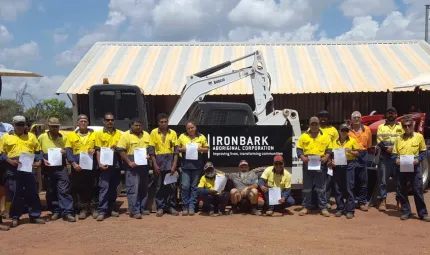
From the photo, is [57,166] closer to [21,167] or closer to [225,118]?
[21,167]

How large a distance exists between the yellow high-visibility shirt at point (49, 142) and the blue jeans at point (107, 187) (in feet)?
2.78

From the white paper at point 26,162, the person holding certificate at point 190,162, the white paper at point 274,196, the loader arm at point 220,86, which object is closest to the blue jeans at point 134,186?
the person holding certificate at point 190,162

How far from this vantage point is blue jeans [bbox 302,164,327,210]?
8117 mm

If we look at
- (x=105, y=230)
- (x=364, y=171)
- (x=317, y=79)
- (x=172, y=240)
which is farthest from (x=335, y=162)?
(x=317, y=79)

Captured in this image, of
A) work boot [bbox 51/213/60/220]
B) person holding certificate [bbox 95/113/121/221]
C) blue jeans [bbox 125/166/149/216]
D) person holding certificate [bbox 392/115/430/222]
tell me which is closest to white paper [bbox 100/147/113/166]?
person holding certificate [bbox 95/113/121/221]

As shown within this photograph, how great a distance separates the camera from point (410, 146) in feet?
25.0

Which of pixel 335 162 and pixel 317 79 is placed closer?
pixel 335 162

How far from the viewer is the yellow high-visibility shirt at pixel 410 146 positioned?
25.0 ft

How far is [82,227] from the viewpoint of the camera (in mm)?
7301

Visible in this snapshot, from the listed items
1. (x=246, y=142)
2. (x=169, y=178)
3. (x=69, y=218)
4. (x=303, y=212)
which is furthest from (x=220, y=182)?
(x=69, y=218)

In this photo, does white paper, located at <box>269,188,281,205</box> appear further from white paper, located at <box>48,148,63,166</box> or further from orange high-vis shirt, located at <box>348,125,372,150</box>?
white paper, located at <box>48,148,63,166</box>

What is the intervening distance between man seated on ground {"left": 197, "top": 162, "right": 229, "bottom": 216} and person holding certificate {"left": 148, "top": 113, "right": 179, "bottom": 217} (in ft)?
1.87

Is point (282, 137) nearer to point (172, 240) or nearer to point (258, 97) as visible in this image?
point (258, 97)

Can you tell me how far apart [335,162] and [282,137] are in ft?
4.74
